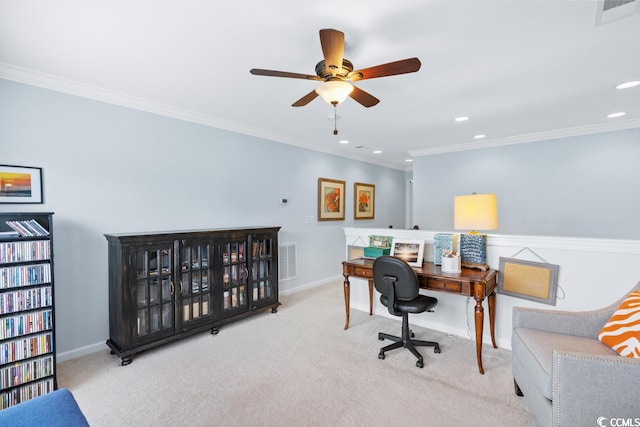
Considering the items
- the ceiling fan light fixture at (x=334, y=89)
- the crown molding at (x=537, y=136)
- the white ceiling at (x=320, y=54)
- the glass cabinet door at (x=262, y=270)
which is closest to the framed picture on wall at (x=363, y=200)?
the crown molding at (x=537, y=136)

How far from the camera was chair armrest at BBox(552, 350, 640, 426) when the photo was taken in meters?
1.30

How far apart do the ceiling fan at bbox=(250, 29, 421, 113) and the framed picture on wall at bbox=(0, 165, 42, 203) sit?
6.96 ft

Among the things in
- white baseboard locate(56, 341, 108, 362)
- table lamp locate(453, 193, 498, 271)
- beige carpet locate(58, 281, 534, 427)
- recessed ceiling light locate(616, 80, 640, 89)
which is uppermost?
recessed ceiling light locate(616, 80, 640, 89)

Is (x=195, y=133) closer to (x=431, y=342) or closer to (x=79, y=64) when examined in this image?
(x=79, y=64)

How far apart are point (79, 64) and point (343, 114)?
247 cm

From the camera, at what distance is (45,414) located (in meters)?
1.13

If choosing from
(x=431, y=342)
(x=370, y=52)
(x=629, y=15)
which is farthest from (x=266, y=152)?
(x=629, y=15)

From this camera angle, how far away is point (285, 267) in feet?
15.1

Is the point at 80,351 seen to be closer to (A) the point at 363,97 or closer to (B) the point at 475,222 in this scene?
(A) the point at 363,97

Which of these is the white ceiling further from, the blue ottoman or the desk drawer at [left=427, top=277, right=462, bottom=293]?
the blue ottoman

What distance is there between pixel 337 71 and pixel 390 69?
33cm

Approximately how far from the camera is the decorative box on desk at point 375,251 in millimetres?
3371

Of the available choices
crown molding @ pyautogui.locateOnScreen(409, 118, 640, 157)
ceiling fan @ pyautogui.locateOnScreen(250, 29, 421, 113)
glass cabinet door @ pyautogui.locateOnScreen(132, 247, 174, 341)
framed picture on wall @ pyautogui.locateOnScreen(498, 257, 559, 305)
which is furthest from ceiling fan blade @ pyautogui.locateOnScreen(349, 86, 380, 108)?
crown molding @ pyautogui.locateOnScreen(409, 118, 640, 157)

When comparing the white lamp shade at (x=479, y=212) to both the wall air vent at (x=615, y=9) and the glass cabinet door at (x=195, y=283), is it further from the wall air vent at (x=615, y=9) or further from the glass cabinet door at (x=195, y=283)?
the glass cabinet door at (x=195, y=283)
